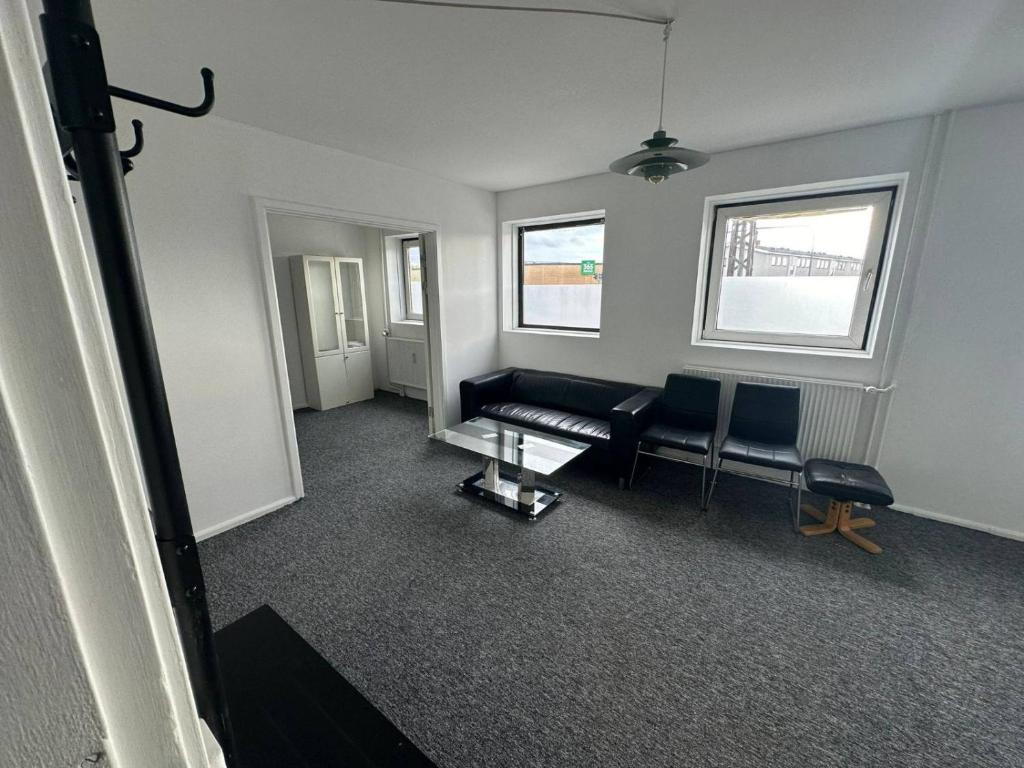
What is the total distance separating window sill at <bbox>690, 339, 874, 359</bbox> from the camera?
289 cm

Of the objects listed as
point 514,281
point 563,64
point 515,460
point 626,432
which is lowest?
point 515,460

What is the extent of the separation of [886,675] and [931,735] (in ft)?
0.74

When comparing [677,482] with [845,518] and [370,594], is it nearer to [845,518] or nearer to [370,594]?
[845,518]

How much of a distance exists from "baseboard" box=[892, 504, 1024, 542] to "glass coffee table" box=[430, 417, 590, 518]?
7.06 ft

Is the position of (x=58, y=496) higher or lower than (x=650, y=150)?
lower

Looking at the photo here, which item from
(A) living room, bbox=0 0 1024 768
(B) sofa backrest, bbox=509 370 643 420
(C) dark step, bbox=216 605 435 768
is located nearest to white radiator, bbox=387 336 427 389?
(A) living room, bbox=0 0 1024 768

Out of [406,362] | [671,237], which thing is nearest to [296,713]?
[671,237]

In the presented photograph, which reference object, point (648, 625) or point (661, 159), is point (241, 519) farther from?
point (661, 159)

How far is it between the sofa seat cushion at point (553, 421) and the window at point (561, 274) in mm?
961

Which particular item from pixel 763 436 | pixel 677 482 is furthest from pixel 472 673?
pixel 763 436

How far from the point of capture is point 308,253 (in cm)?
499

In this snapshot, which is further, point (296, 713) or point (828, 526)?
point (828, 526)

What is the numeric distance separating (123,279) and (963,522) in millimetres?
4078

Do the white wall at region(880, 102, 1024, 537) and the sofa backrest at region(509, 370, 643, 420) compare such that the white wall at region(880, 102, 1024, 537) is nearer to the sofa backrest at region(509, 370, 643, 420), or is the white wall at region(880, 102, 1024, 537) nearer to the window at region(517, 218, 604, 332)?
the sofa backrest at region(509, 370, 643, 420)
